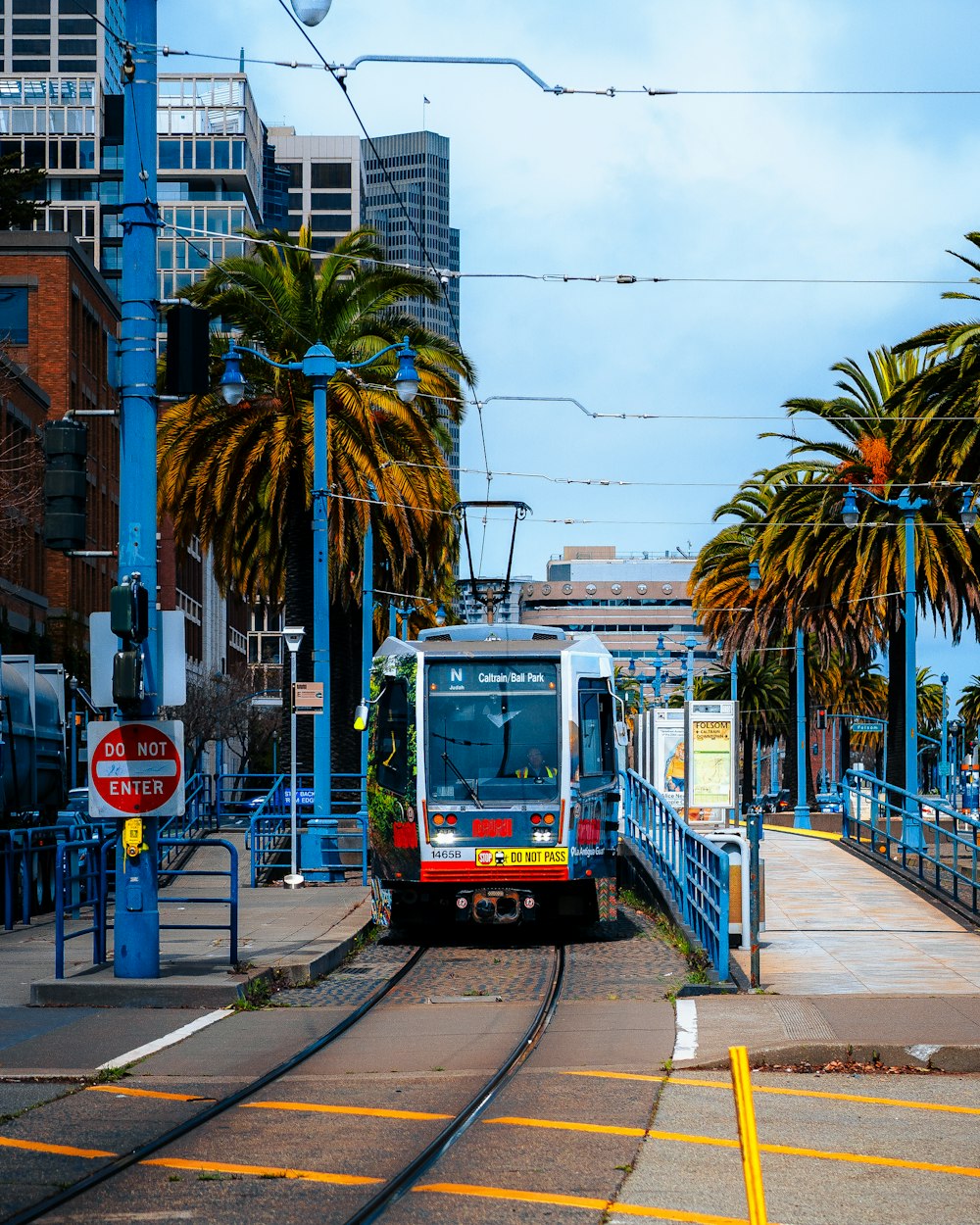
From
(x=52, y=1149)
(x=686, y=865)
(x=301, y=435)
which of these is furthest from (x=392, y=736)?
(x=301, y=435)

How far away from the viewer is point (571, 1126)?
32.7ft

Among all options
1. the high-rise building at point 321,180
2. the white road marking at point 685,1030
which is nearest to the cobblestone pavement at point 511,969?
the white road marking at point 685,1030

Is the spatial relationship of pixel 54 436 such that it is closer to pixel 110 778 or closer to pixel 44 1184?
pixel 110 778

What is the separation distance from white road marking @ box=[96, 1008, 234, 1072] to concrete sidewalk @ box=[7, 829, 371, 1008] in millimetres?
560

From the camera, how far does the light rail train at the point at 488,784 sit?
2108 cm

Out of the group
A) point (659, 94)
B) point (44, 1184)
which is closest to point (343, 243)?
point (659, 94)

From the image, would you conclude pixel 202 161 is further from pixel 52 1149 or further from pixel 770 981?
pixel 52 1149

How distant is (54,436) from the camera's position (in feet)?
50.3

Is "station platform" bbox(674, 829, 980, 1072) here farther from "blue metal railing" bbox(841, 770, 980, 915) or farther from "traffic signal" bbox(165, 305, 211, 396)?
"traffic signal" bbox(165, 305, 211, 396)

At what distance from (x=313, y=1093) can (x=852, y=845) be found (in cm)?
2286

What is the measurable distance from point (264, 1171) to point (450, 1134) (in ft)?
3.92

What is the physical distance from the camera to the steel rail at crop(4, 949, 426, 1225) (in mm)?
8031

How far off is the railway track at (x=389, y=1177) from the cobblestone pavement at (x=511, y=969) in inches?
32.0

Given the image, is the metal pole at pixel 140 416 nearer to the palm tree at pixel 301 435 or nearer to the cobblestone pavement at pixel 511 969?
the cobblestone pavement at pixel 511 969
